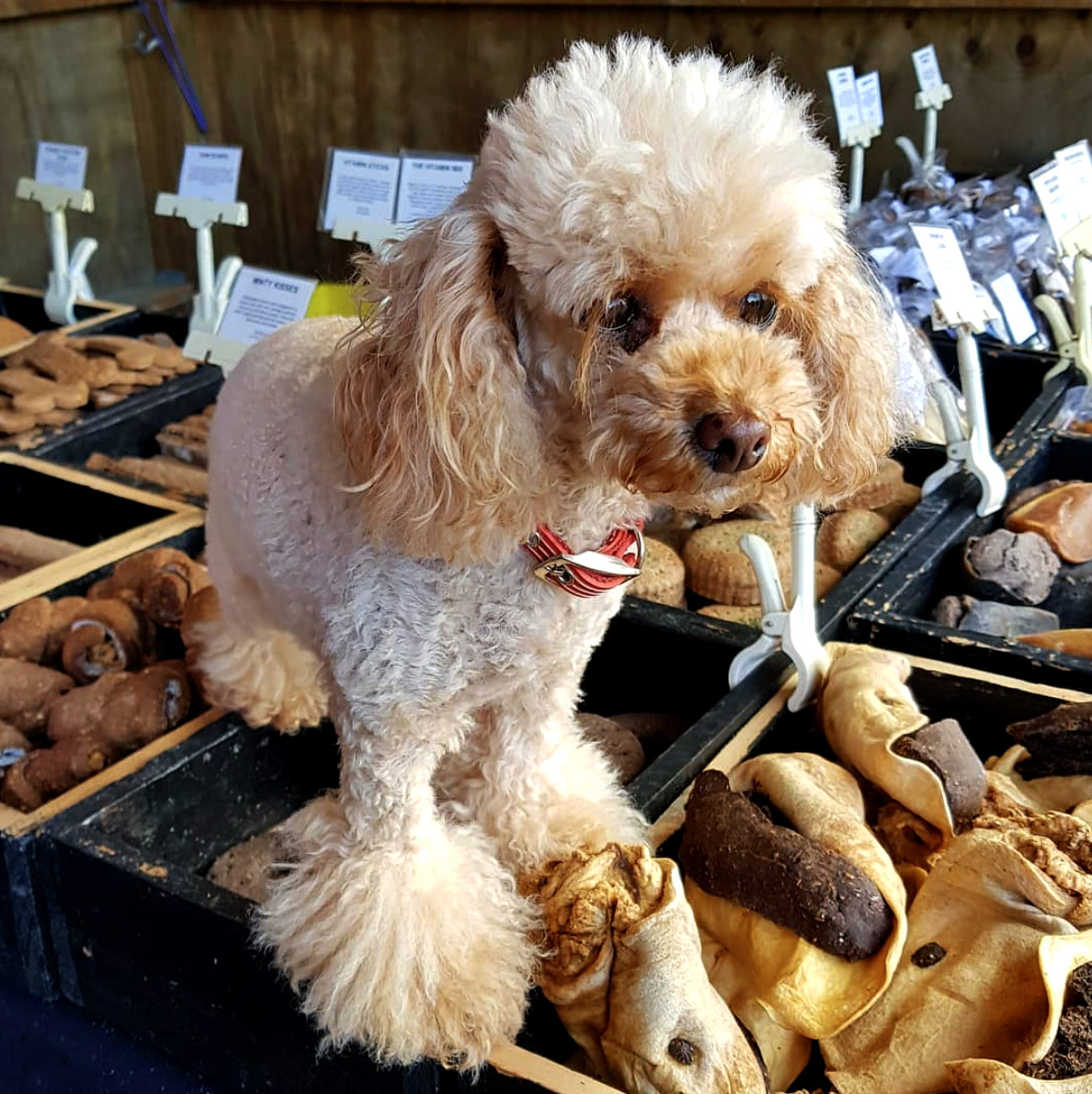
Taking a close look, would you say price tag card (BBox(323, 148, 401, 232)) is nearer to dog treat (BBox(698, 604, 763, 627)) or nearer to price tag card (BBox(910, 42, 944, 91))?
dog treat (BBox(698, 604, 763, 627))

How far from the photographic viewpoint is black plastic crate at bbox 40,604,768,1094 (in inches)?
38.6

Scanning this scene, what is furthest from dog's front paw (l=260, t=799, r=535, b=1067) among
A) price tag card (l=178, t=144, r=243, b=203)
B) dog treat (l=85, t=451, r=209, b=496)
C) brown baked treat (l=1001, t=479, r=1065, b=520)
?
price tag card (l=178, t=144, r=243, b=203)

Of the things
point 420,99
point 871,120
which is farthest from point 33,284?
point 871,120

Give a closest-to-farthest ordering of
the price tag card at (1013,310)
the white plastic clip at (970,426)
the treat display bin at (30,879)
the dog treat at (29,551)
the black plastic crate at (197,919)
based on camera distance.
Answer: the black plastic crate at (197,919) → the treat display bin at (30,879) → the white plastic clip at (970,426) → the dog treat at (29,551) → the price tag card at (1013,310)

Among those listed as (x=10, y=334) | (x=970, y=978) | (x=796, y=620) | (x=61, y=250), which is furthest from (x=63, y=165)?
(x=970, y=978)

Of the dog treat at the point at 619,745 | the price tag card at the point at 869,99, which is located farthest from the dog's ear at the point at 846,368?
the price tag card at the point at 869,99

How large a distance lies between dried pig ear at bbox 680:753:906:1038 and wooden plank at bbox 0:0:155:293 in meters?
3.37

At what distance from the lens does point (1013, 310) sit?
2.31 metres

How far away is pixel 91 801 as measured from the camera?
3.64ft

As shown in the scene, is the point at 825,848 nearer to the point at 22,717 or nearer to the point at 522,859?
the point at 522,859

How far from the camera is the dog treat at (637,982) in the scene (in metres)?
0.88

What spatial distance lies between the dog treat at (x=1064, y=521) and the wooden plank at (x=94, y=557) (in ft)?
3.88

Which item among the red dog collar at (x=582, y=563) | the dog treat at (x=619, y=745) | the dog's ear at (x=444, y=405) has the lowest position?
the dog treat at (x=619, y=745)

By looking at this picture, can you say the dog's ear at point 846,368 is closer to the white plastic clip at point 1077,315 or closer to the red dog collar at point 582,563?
the red dog collar at point 582,563
